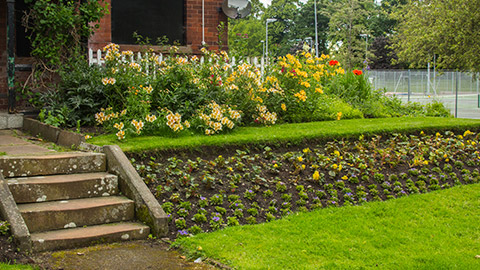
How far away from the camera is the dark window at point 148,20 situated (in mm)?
12477

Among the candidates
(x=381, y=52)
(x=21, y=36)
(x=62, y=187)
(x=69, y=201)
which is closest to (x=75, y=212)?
(x=69, y=201)

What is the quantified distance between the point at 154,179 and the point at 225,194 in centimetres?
84

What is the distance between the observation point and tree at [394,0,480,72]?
56.5ft

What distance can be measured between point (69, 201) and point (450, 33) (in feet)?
52.9

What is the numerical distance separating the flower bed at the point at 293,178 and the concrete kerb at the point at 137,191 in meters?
0.19

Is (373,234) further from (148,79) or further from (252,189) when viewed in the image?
(148,79)

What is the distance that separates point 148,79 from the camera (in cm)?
870

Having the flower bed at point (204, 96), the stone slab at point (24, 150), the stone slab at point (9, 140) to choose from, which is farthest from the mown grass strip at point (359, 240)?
the stone slab at point (9, 140)

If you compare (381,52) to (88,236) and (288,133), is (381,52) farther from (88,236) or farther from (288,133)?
(88,236)

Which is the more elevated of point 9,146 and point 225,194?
point 9,146

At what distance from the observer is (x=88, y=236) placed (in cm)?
482

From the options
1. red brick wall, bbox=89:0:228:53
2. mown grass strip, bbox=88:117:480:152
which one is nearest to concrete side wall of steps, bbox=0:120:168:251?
mown grass strip, bbox=88:117:480:152

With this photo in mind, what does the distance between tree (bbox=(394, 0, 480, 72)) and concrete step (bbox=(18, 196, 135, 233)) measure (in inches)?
595

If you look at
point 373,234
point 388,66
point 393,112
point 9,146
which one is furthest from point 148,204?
point 388,66
